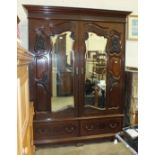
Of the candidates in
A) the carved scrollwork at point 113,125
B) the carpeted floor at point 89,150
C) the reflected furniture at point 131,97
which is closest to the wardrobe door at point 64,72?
the carpeted floor at point 89,150

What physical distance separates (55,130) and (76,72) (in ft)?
2.97

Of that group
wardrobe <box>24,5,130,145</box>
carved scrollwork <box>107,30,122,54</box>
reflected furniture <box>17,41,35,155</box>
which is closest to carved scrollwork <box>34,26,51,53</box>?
wardrobe <box>24,5,130,145</box>

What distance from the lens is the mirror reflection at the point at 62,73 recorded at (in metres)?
3.36

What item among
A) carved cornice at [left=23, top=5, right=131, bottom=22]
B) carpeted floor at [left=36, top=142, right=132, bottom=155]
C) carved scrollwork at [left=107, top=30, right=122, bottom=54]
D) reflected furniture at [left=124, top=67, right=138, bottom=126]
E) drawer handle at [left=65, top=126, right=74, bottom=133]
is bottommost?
carpeted floor at [left=36, top=142, right=132, bottom=155]

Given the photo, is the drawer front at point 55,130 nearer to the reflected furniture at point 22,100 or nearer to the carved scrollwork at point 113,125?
the carved scrollwork at point 113,125

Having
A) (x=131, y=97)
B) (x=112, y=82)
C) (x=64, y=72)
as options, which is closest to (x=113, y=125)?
(x=131, y=97)

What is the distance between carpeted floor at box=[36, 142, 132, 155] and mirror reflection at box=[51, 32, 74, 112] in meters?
0.57

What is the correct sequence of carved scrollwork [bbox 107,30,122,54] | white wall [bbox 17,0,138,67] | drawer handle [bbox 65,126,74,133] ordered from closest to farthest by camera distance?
drawer handle [bbox 65,126,74,133]
carved scrollwork [bbox 107,30,122,54]
white wall [bbox 17,0,138,67]

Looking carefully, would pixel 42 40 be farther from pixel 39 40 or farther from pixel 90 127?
pixel 90 127

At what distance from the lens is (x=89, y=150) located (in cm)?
330

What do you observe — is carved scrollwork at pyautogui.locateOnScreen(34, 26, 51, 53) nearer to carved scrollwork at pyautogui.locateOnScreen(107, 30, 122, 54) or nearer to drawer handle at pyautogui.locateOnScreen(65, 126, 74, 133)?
carved scrollwork at pyautogui.locateOnScreen(107, 30, 122, 54)

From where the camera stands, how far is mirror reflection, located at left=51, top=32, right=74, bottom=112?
11.0 ft
